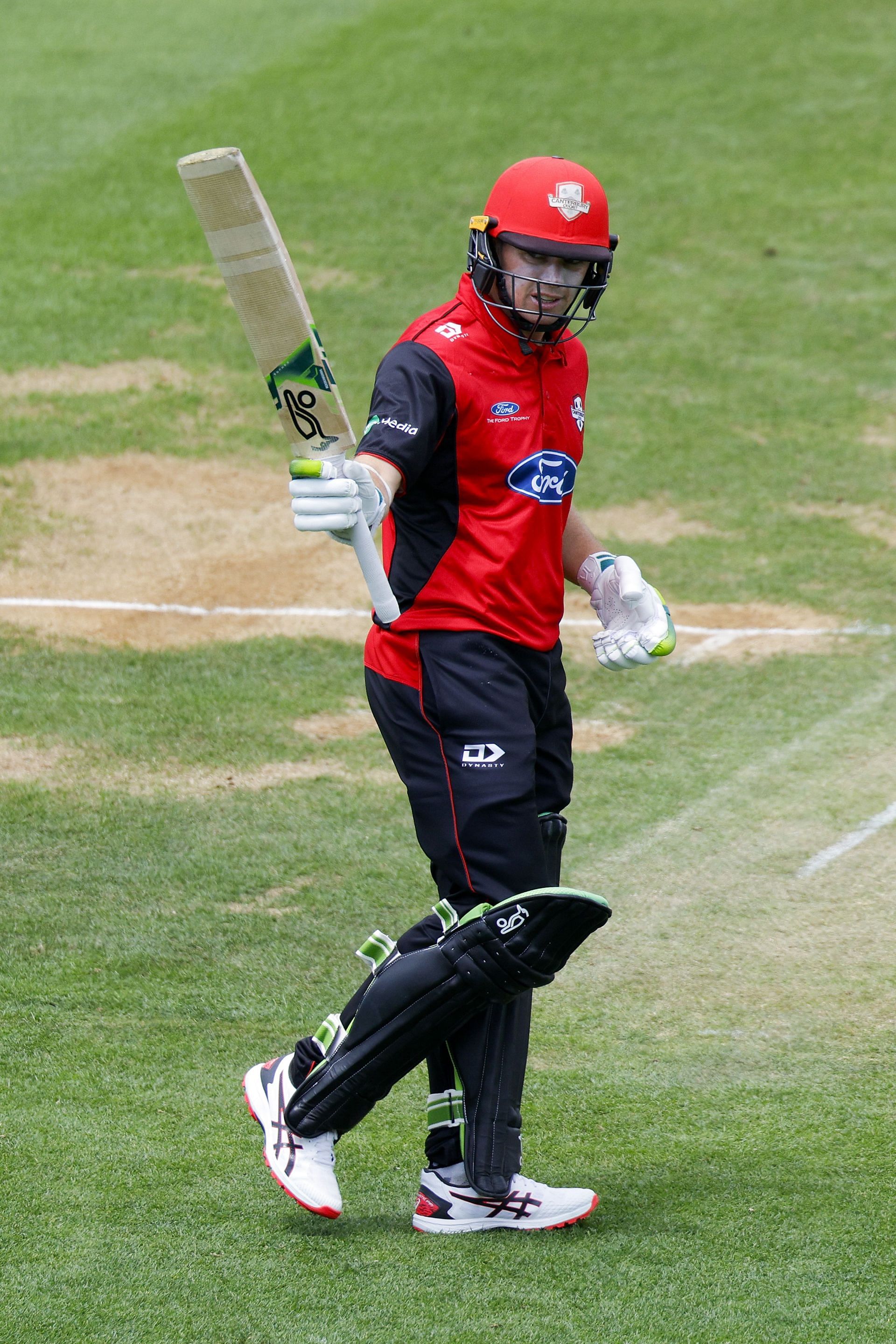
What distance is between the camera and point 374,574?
10.9 feet

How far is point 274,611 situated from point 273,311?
5.01 m

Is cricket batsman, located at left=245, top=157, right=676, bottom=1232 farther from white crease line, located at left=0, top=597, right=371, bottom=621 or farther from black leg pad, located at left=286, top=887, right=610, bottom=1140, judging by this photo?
white crease line, located at left=0, top=597, right=371, bottom=621

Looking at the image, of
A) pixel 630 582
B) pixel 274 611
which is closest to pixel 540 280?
pixel 630 582

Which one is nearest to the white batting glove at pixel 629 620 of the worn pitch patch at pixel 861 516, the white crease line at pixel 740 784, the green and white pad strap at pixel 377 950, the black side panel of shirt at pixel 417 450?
the black side panel of shirt at pixel 417 450

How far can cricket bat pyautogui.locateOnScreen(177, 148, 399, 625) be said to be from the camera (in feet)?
10.9

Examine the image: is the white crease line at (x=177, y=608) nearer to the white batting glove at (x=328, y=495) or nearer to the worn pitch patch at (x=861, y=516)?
the worn pitch patch at (x=861, y=516)

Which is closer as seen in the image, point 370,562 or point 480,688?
point 370,562

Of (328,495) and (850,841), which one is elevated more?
(328,495)

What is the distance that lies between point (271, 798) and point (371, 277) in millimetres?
7474

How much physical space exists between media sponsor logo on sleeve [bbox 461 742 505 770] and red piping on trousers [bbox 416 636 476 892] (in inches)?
2.0

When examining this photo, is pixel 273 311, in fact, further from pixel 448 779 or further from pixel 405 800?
pixel 405 800

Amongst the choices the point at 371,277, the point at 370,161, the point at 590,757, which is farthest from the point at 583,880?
the point at 370,161

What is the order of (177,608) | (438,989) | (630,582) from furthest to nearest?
1. (177,608)
2. (630,582)
3. (438,989)

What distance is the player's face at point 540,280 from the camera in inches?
138
